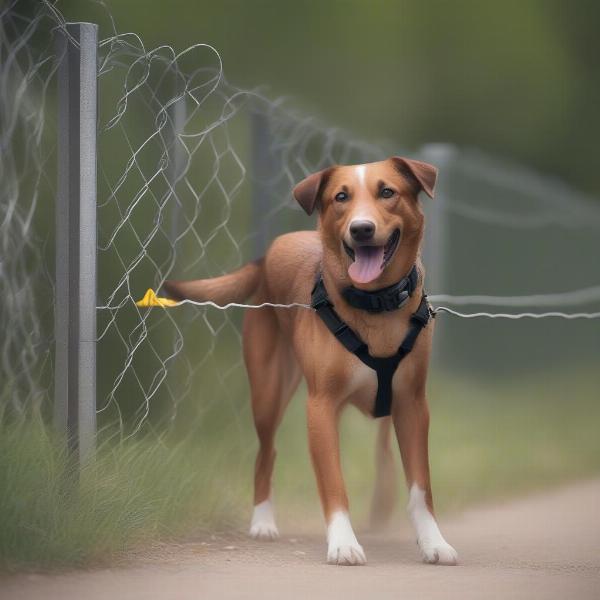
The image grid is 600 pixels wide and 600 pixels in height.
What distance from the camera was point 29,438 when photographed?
4086 mm

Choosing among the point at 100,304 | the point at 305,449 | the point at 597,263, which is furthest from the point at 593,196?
the point at 100,304

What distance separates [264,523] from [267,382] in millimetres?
502

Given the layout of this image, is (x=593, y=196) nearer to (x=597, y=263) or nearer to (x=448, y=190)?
(x=597, y=263)

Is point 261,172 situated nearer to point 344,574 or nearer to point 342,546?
point 342,546

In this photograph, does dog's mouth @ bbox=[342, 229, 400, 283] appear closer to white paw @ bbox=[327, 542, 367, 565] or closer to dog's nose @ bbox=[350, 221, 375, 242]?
dog's nose @ bbox=[350, 221, 375, 242]

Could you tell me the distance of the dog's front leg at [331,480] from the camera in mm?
3916

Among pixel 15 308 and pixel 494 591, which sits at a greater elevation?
pixel 15 308

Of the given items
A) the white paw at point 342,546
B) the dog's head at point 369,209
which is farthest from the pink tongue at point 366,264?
the white paw at point 342,546

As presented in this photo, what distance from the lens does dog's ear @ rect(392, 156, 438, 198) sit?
→ 13.5ft

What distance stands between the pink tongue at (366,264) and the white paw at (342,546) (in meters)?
0.73

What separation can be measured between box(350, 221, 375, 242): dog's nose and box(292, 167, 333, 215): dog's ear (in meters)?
0.28

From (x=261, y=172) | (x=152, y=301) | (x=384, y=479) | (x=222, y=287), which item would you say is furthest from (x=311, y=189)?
(x=261, y=172)

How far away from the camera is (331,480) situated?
4059mm

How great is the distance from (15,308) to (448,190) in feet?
15.7
